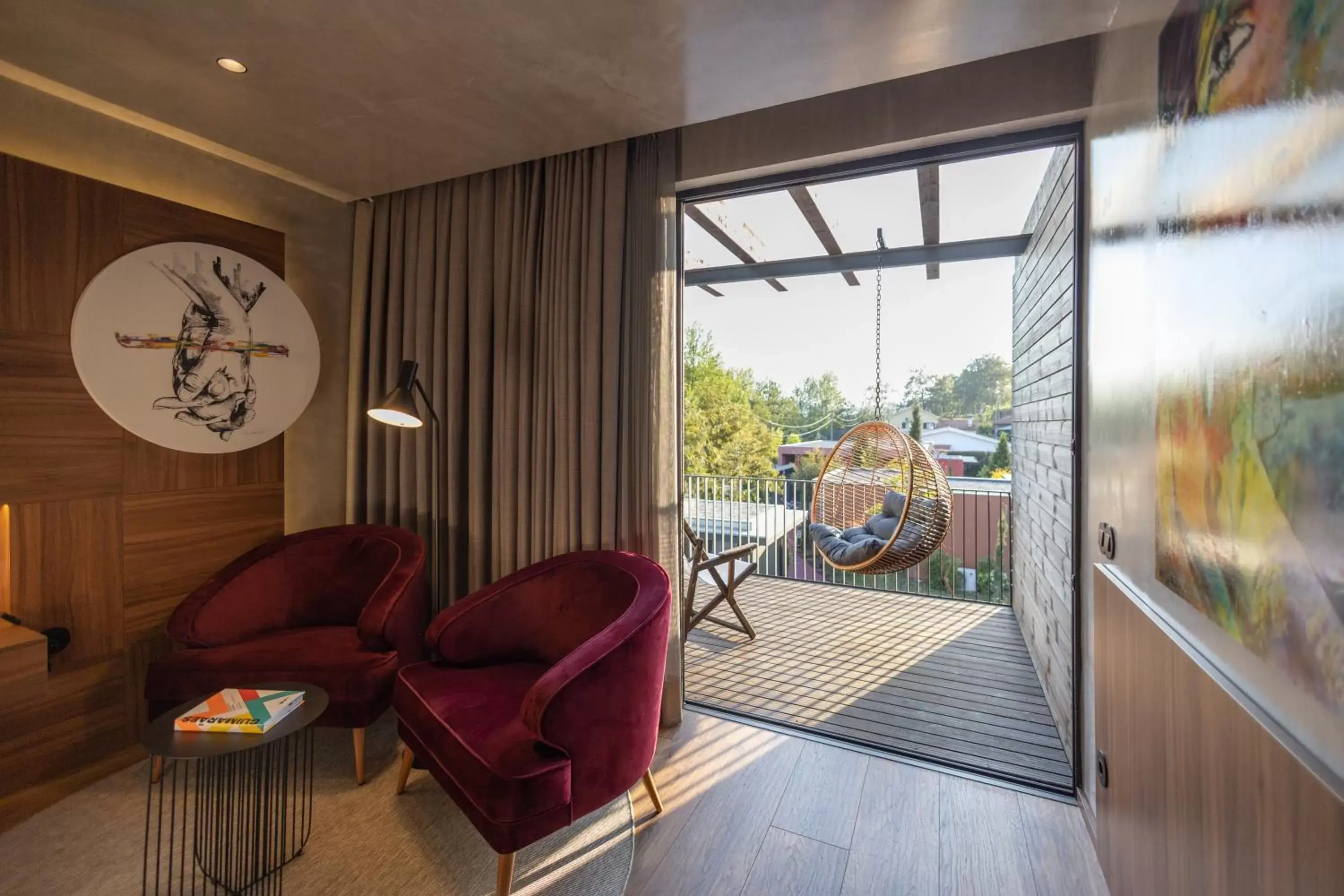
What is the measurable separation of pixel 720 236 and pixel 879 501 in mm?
2442

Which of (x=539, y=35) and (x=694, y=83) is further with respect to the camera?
(x=694, y=83)

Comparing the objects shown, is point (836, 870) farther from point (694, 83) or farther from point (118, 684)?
point (118, 684)

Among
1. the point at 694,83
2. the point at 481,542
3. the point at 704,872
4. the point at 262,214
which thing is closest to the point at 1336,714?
the point at 704,872

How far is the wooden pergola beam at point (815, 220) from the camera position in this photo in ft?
8.87

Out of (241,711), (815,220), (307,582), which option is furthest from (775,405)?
(241,711)

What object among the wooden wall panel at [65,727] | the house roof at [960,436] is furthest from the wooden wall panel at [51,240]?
the house roof at [960,436]

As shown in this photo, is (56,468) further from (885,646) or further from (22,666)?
(885,646)

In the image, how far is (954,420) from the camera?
4832 mm

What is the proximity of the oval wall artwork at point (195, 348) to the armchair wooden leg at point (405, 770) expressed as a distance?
5.24ft

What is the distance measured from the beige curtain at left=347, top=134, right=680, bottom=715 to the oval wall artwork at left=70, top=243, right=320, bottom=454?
0.35 metres

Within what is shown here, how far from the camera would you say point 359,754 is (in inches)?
81.2

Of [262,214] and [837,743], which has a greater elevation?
[262,214]

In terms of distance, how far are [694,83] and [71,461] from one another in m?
2.62

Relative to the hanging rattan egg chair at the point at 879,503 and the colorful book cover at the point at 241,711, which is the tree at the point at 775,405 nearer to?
the hanging rattan egg chair at the point at 879,503
